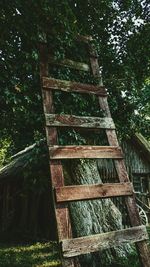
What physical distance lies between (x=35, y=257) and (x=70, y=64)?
17.3 feet

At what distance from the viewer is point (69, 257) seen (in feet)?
11.2

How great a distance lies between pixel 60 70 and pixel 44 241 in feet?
24.3

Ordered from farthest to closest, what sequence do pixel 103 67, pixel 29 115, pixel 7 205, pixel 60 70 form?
pixel 7 205 < pixel 103 67 < pixel 29 115 < pixel 60 70

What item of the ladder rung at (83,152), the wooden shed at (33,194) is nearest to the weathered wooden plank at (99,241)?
the ladder rung at (83,152)

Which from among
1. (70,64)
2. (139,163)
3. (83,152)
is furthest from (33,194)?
(83,152)

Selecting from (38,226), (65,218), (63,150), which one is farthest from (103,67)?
(38,226)

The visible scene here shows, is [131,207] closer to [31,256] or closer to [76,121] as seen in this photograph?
[76,121]

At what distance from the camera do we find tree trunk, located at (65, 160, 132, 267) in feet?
19.4

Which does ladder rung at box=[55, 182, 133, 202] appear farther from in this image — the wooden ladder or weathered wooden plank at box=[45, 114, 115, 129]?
weathered wooden plank at box=[45, 114, 115, 129]

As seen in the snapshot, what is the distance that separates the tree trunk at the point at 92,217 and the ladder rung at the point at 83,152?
7.89ft

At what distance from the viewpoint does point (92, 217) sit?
638cm

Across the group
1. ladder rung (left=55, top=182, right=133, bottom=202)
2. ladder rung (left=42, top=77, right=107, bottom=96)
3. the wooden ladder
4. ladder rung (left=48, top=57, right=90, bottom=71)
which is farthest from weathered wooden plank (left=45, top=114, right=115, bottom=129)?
ladder rung (left=48, top=57, right=90, bottom=71)

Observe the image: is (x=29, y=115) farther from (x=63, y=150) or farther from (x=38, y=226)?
(x=38, y=226)

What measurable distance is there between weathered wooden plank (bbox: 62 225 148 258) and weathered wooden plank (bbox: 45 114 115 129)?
154 centimetres
